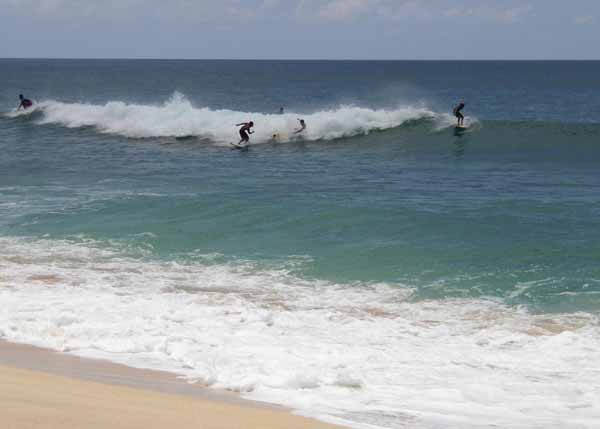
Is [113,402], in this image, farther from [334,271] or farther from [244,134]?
[244,134]

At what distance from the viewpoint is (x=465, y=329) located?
9.85 m

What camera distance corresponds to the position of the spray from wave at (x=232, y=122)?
32634 mm

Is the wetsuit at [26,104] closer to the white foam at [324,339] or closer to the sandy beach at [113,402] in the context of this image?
the white foam at [324,339]

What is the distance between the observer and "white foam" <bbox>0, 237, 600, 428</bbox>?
6941 millimetres

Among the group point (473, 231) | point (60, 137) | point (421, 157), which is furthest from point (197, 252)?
point (60, 137)

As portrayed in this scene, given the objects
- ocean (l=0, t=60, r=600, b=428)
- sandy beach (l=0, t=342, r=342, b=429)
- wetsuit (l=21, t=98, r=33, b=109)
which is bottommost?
sandy beach (l=0, t=342, r=342, b=429)

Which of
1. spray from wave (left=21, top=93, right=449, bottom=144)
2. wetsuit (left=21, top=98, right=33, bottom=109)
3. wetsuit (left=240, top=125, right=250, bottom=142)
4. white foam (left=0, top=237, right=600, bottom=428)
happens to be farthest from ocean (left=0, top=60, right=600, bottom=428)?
wetsuit (left=21, top=98, right=33, bottom=109)

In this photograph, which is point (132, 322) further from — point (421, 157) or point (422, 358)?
point (421, 157)

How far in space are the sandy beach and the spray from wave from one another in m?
24.8

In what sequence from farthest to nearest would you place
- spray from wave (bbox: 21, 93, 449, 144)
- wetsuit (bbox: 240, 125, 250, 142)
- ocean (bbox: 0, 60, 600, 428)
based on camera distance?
spray from wave (bbox: 21, 93, 449, 144), wetsuit (bbox: 240, 125, 250, 142), ocean (bbox: 0, 60, 600, 428)

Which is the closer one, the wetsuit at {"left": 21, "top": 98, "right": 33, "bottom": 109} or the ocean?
the ocean

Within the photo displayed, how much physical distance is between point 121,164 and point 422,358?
19.0 metres

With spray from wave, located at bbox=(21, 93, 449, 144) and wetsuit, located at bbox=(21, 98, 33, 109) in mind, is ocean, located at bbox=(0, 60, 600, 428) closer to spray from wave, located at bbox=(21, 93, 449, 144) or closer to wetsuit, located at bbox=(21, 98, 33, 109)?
spray from wave, located at bbox=(21, 93, 449, 144)

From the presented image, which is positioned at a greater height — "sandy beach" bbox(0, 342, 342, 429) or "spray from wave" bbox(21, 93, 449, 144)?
"spray from wave" bbox(21, 93, 449, 144)
